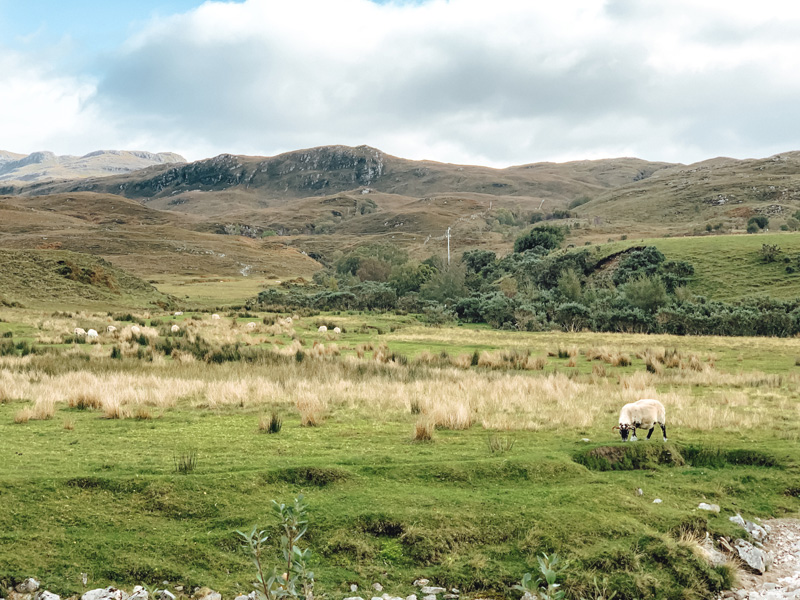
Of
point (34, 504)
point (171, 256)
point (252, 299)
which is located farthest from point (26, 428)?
point (171, 256)

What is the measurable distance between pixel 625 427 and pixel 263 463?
21.0 feet

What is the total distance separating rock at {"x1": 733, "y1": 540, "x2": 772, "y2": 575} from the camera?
7633mm

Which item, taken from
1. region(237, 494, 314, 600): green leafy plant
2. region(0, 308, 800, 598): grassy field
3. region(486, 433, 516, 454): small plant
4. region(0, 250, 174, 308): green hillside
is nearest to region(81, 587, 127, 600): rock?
region(0, 308, 800, 598): grassy field

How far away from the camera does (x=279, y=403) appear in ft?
52.1

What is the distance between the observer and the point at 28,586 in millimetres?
6445

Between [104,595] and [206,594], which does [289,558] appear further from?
[104,595]

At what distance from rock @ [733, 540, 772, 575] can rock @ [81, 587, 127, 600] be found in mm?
6992

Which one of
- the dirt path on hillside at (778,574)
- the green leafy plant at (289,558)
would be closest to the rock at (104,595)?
the green leafy plant at (289,558)

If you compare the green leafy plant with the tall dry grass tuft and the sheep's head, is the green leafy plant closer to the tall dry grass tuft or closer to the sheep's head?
the tall dry grass tuft

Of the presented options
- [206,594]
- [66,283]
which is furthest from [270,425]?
[66,283]

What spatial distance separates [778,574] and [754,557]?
11.5 inches

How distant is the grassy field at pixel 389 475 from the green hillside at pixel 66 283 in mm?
32260

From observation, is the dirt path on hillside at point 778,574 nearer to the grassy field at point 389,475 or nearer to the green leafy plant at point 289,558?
the grassy field at point 389,475

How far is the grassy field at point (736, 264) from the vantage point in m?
51.6
